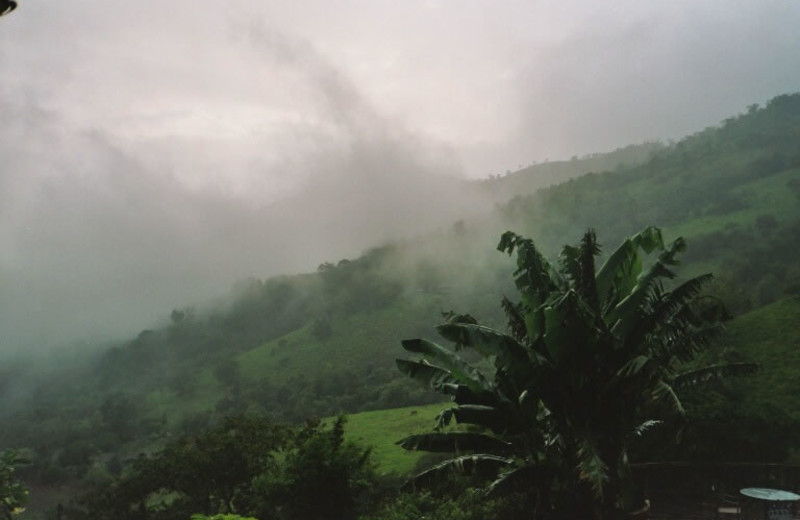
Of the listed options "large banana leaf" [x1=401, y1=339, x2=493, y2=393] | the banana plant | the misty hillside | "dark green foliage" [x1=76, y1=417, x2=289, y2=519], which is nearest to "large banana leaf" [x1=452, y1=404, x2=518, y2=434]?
the banana plant

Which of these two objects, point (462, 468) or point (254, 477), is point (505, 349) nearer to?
point (462, 468)

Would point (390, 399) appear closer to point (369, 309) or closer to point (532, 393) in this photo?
point (369, 309)

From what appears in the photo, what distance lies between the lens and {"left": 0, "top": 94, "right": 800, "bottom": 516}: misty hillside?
3688 inches

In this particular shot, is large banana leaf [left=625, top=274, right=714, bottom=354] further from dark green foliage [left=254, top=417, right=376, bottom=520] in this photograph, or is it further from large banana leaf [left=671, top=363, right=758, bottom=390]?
dark green foliage [left=254, top=417, right=376, bottom=520]

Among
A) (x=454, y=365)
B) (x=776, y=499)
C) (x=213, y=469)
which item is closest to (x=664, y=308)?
(x=454, y=365)

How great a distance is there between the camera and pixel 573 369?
1113 centimetres

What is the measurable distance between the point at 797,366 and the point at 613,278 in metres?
19.9

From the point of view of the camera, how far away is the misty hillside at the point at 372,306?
93.7 metres

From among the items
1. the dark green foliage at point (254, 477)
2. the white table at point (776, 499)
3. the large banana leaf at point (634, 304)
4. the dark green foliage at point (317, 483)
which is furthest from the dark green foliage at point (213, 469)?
the large banana leaf at point (634, 304)

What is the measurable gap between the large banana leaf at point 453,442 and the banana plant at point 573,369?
0.08 ft

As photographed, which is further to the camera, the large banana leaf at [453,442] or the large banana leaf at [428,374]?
the large banana leaf at [453,442]

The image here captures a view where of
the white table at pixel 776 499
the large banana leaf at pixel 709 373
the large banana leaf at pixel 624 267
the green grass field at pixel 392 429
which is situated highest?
the large banana leaf at pixel 624 267

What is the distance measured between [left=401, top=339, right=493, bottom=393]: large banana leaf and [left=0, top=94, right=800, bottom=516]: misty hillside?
149 ft

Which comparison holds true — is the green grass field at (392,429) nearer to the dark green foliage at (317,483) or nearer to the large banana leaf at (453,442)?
the dark green foliage at (317,483)
